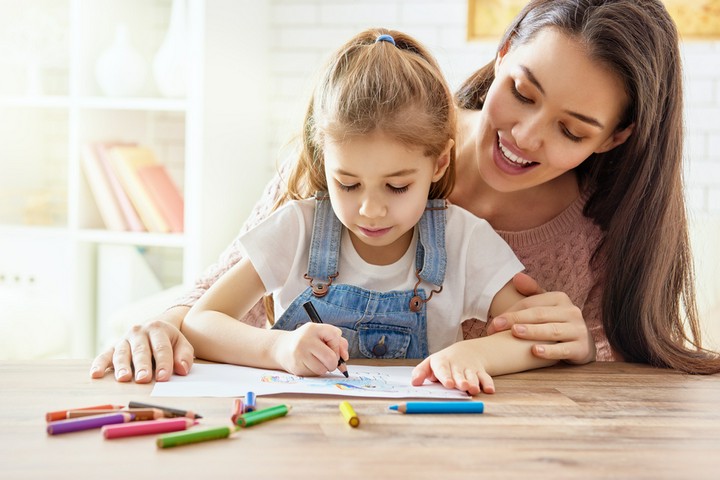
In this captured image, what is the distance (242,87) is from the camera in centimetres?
344

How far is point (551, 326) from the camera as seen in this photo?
143cm

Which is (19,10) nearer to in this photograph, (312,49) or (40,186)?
(40,186)

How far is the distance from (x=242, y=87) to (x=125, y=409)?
8.20 ft

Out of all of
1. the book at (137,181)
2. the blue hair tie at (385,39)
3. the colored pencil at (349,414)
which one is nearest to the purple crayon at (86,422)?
Result: the colored pencil at (349,414)

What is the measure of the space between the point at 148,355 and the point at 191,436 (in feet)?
1.15

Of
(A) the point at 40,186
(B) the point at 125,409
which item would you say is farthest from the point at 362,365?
(A) the point at 40,186

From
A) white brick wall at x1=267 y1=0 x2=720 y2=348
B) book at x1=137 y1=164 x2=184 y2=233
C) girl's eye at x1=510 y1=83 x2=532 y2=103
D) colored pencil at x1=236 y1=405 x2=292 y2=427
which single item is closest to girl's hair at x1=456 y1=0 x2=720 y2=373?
girl's eye at x1=510 y1=83 x2=532 y2=103

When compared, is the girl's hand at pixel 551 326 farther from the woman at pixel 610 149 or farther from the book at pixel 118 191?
the book at pixel 118 191

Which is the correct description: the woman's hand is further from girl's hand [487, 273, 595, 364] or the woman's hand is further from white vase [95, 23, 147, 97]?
white vase [95, 23, 147, 97]

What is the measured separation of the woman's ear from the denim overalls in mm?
386

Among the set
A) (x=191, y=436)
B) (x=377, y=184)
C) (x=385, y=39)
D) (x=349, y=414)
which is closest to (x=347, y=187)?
(x=377, y=184)

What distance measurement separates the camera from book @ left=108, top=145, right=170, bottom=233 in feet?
10.9

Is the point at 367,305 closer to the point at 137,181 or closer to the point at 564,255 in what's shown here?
the point at 564,255

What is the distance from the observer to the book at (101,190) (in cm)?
335
